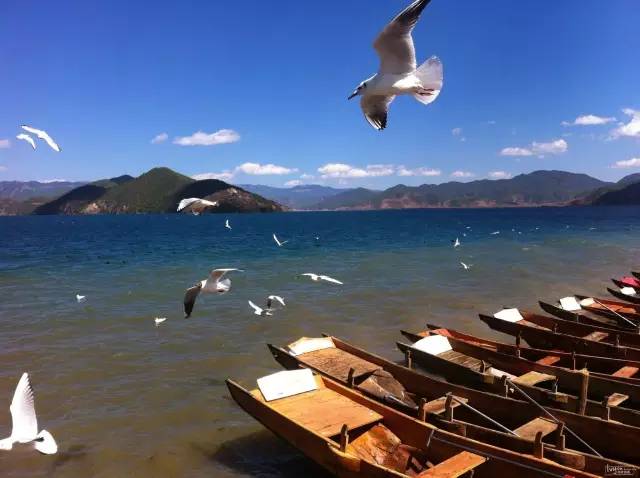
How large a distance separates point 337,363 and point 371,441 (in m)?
3.38

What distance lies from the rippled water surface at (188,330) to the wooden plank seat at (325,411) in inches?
46.4

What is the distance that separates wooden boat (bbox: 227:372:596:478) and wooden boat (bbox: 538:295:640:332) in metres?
10.4

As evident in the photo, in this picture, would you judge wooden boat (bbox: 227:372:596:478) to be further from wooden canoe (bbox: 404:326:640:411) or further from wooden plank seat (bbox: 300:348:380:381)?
wooden canoe (bbox: 404:326:640:411)

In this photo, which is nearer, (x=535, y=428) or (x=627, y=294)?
(x=535, y=428)

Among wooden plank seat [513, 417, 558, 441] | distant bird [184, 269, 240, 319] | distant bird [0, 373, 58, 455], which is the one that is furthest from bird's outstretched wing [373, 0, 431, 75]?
distant bird [0, 373, 58, 455]

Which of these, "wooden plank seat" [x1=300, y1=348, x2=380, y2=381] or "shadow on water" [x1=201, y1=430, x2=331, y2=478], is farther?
"wooden plank seat" [x1=300, y1=348, x2=380, y2=381]

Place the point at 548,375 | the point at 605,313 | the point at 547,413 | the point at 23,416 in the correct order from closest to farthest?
the point at 23,416
the point at 547,413
the point at 548,375
the point at 605,313

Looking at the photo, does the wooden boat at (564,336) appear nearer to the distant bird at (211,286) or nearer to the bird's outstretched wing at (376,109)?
the bird's outstretched wing at (376,109)

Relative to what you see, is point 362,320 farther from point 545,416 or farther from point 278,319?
point 545,416

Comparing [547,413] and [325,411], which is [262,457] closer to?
[325,411]

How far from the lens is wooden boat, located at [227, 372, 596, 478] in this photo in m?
7.09

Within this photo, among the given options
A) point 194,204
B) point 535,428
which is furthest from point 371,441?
point 194,204

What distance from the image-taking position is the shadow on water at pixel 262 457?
9.27 m

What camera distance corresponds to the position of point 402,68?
7.93 metres
